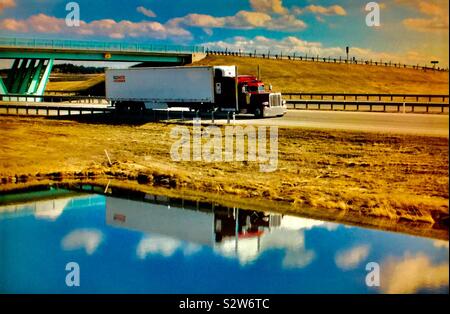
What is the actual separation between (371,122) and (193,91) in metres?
14.9

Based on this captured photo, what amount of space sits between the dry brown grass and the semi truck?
6.74 m

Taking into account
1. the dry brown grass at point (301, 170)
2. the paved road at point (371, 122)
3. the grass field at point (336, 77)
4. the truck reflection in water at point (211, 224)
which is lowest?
the truck reflection in water at point (211, 224)

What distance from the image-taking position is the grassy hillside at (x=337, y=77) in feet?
310

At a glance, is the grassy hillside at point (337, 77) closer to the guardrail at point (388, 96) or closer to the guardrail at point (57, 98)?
the guardrail at point (388, 96)

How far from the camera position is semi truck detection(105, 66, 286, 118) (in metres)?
46.5

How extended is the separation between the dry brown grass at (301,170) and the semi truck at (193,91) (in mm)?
6736

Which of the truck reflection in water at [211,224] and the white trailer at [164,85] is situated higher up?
the white trailer at [164,85]

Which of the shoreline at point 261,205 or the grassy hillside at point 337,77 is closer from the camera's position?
the shoreline at point 261,205
